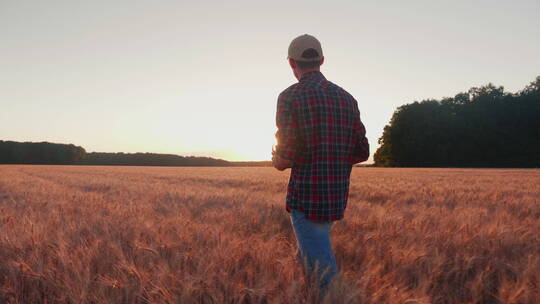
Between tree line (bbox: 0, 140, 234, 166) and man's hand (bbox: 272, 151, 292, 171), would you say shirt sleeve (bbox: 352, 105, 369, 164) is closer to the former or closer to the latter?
man's hand (bbox: 272, 151, 292, 171)

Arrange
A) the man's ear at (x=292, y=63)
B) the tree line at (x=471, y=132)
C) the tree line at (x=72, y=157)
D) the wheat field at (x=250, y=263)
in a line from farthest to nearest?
1. the tree line at (x=72, y=157)
2. the tree line at (x=471, y=132)
3. the man's ear at (x=292, y=63)
4. the wheat field at (x=250, y=263)

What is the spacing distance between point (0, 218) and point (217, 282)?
10.9 ft

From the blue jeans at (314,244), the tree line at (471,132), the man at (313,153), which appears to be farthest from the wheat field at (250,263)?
the tree line at (471,132)

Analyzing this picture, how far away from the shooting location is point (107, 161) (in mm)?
76125

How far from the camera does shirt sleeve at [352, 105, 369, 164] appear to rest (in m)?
2.36

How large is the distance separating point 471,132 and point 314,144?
56264 mm

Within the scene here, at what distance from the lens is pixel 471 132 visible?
164 feet

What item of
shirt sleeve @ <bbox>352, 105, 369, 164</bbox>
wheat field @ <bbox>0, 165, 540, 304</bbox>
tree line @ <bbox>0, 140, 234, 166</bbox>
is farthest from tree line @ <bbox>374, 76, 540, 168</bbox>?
shirt sleeve @ <bbox>352, 105, 369, 164</bbox>

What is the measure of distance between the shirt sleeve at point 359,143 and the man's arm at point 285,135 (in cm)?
50

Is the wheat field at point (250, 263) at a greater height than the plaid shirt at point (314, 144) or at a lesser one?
lesser

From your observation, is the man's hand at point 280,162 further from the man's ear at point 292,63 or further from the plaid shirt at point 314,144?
the man's ear at point 292,63

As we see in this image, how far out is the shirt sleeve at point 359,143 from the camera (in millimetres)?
2363

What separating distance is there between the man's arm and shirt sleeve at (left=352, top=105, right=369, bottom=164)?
497 mm

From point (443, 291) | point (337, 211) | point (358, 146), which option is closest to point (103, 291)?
point (337, 211)
